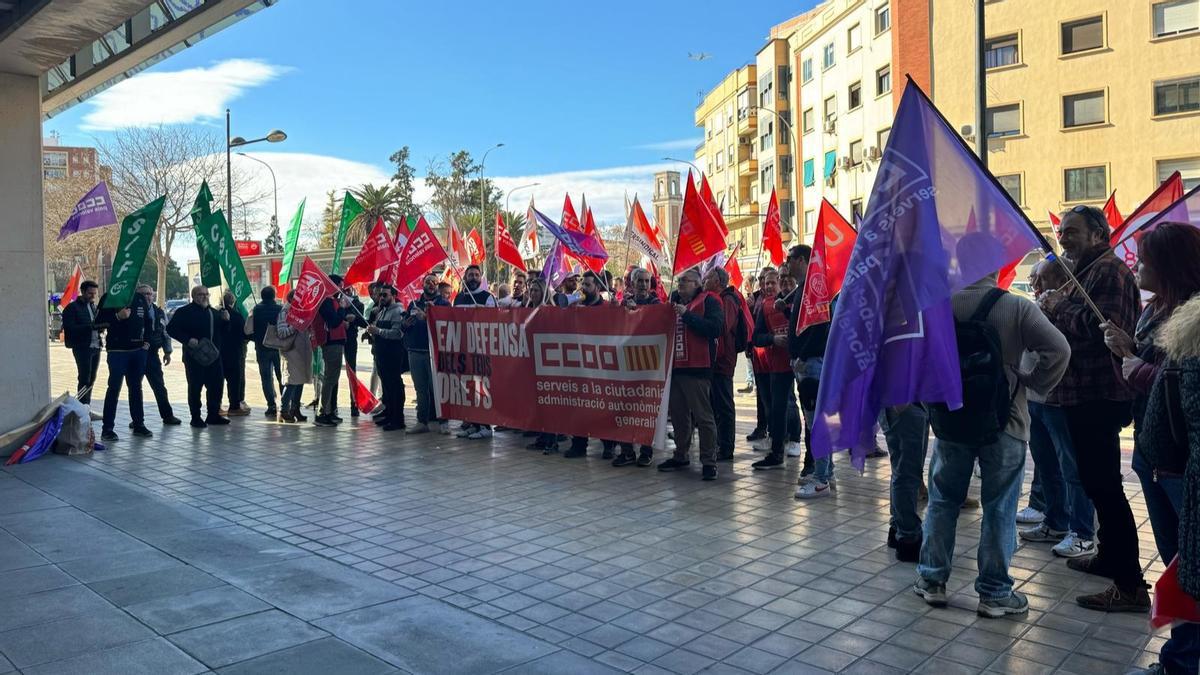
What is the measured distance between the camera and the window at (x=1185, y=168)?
31.9 m

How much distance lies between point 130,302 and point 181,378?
35.3 ft

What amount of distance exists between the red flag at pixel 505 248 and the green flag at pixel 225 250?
12.9 ft

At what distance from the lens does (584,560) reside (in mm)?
5957

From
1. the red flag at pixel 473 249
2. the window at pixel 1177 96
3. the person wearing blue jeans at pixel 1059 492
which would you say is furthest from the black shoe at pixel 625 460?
the window at pixel 1177 96

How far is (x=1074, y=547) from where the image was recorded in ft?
19.1

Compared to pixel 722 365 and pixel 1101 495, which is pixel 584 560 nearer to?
pixel 1101 495

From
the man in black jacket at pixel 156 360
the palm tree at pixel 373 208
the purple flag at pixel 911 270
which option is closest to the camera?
the purple flag at pixel 911 270

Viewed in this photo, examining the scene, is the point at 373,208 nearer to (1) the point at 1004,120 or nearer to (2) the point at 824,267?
(1) the point at 1004,120

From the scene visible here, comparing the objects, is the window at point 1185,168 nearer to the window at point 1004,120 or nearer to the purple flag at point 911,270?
the window at point 1004,120

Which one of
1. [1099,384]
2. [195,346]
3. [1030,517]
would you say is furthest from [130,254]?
[1099,384]

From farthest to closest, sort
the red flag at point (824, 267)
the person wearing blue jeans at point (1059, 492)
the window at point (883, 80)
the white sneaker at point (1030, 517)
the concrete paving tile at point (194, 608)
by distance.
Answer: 1. the window at point (883, 80)
2. the red flag at point (824, 267)
3. the white sneaker at point (1030, 517)
4. the person wearing blue jeans at point (1059, 492)
5. the concrete paving tile at point (194, 608)

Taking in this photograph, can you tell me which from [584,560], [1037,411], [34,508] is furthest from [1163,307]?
[34,508]

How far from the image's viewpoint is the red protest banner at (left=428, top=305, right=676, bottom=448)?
A: 905cm

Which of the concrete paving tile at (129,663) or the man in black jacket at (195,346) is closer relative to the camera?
the concrete paving tile at (129,663)
